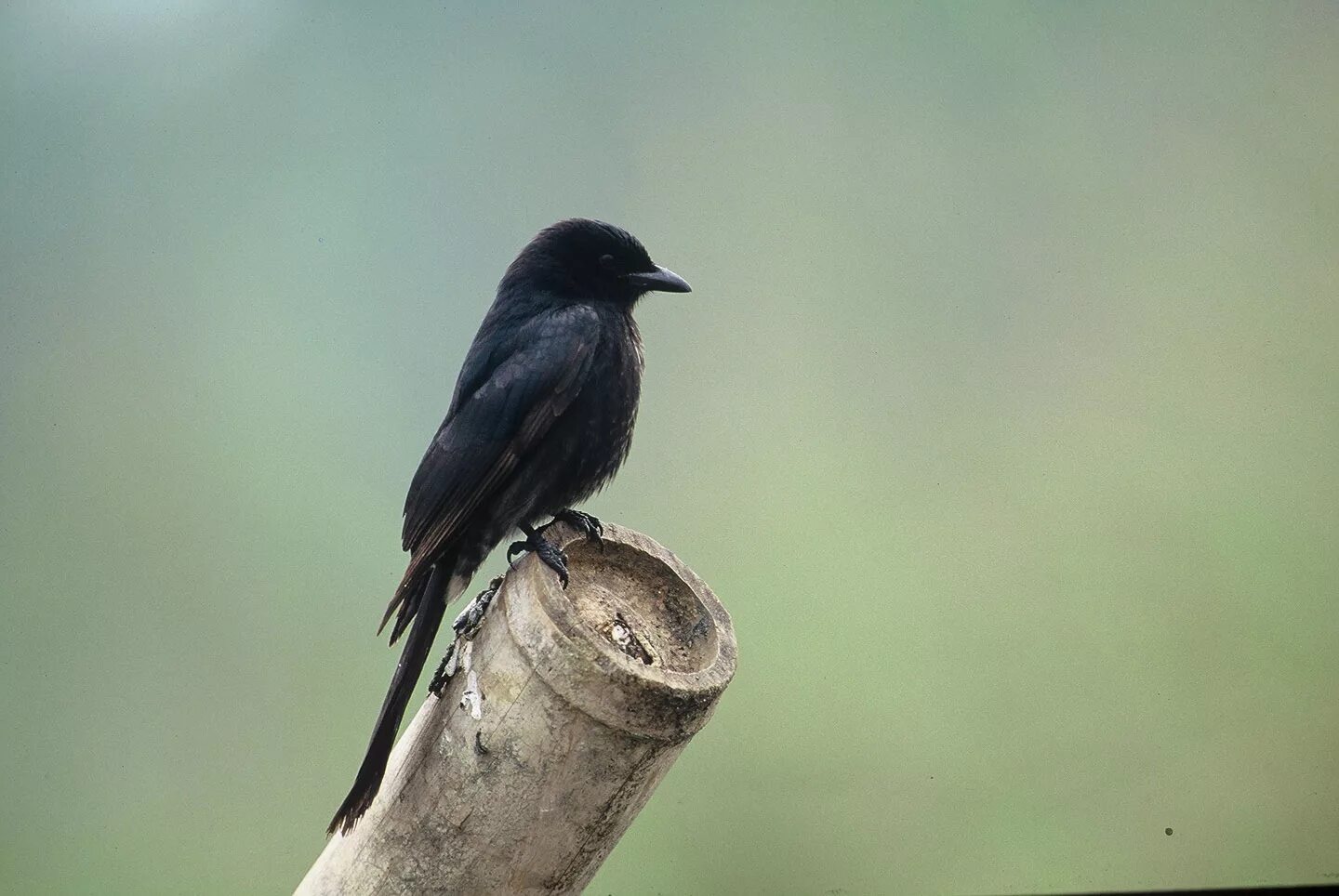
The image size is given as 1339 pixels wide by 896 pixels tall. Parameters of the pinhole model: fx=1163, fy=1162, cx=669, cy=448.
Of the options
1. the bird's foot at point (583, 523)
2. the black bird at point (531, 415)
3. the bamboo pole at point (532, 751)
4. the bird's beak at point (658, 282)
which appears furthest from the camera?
the bird's beak at point (658, 282)

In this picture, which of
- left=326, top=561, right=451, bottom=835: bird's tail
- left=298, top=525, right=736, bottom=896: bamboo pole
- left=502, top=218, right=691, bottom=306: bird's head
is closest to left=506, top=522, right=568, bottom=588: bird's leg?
left=298, top=525, right=736, bottom=896: bamboo pole

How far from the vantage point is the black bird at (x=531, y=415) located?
6.84ft

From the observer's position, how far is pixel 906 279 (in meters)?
3.08

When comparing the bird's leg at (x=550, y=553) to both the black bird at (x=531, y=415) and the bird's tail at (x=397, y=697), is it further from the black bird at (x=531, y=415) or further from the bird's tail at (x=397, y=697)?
the bird's tail at (x=397, y=697)

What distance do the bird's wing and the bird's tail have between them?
5cm

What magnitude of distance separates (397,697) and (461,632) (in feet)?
0.63

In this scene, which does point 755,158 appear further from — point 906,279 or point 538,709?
point 538,709

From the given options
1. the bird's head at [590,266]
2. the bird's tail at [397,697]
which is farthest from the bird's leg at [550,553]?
the bird's head at [590,266]

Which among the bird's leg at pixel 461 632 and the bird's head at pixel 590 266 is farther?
the bird's head at pixel 590 266

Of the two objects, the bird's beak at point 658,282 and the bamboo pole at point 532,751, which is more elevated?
the bird's beak at point 658,282

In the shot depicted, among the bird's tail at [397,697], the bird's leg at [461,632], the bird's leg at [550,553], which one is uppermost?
the bird's leg at [550,553]

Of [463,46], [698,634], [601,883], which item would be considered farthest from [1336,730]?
[463,46]

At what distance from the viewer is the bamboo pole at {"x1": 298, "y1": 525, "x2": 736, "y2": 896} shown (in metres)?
1.48

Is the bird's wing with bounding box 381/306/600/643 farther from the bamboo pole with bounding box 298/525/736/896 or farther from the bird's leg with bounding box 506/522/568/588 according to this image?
the bamboo pole with bounding box 298/525/736/896
